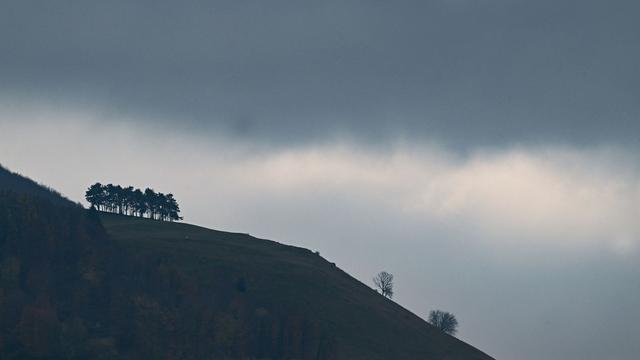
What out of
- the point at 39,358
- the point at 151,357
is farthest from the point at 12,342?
the point at 151,357

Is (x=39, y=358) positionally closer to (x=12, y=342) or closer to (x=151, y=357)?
(x=12, y=342)

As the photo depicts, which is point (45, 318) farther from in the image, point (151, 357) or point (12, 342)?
point (151, 357)

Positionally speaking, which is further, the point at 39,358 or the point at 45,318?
the point at 45,318

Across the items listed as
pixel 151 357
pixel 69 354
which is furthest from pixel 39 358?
pixel 151 357

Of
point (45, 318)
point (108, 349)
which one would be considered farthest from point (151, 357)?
point (45, 318)

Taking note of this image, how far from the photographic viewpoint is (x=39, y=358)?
187 metres

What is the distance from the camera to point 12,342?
193m

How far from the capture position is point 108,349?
639ft

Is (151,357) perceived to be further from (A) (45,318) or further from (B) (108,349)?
(A) (45,318)

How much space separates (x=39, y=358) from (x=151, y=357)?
20.9 m

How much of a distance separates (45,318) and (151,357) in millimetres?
20805

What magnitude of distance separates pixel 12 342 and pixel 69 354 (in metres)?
11.4

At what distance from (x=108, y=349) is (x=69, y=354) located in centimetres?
781
